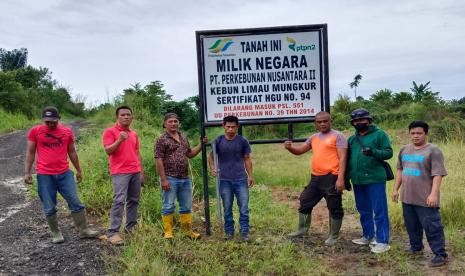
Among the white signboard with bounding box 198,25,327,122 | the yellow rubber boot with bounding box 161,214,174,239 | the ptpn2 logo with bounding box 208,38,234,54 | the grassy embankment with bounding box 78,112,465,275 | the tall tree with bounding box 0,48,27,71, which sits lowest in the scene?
the grassy embankment with bounding box 78,112,465,275

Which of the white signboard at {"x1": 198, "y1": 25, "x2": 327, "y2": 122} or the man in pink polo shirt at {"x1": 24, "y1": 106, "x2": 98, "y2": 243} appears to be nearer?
the man in pink polo shirt at {"x1": 24, "y1": 106, "x2": 98, "y2": 243}

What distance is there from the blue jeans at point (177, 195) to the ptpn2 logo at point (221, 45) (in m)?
1.66

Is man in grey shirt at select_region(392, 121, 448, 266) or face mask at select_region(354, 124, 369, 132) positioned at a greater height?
face mask at select_region(354, 124, 369, 132)

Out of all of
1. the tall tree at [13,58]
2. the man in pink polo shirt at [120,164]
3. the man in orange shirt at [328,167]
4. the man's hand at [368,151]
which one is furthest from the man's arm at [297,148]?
the tall tree at [13,58]

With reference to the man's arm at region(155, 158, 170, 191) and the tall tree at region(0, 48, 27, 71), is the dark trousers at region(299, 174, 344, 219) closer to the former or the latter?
the man's arm at region(155, 158, 170, 191)

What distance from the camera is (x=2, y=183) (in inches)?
366

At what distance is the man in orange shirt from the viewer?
5.18 metres

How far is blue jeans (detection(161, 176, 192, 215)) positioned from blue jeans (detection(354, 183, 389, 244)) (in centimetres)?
200

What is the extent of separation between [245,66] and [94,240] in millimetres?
2816

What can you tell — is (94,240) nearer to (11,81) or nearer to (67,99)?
(11,81)

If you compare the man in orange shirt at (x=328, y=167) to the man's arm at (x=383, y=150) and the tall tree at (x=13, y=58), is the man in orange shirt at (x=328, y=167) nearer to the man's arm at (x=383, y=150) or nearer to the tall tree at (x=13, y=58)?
the man's arm at (x=383, y=150)

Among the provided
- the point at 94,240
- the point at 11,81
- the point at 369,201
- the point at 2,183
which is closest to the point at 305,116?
the point at 369,201

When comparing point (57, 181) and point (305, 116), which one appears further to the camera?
point (305, 116)

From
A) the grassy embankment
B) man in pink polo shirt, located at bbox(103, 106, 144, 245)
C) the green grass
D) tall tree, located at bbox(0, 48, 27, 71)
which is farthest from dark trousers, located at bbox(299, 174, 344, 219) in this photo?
tall tree, located at bbox(0, 48, 27, 71)
